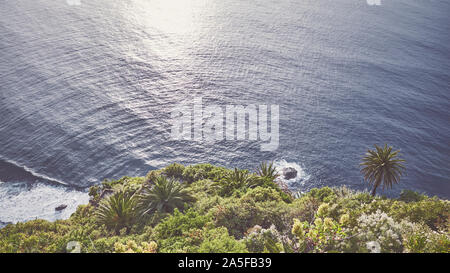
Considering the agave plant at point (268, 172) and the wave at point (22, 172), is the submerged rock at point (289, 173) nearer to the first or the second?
the agave plant at point (268, 172)

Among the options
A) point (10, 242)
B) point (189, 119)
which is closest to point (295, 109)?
point (189, 119)

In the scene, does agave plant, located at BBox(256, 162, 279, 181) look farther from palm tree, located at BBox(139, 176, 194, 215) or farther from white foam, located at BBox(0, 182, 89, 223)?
white foam, located at BBox(0, 182, 89, 223)

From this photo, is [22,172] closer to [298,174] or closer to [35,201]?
[35,201]

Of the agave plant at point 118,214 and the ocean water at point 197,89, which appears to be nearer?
the agave plant at point 118,214

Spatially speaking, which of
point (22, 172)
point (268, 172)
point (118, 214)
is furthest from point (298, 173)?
point (22, 172)

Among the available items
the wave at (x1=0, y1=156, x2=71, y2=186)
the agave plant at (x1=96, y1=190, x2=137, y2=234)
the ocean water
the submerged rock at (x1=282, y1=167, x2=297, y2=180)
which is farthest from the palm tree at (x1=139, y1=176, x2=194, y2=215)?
the submerged rock at (x1=282, y1=167, x2=297, y2=180)

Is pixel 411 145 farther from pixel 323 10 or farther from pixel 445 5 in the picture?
pixel 445 5

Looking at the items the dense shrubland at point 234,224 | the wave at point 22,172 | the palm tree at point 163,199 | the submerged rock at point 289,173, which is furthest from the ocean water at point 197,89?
the palm tree at point 163,199
